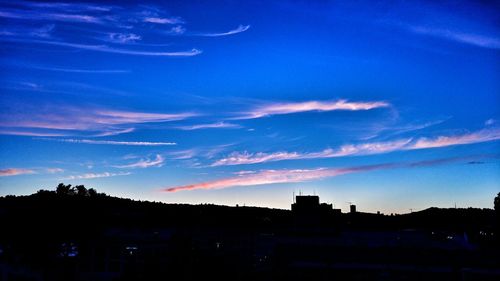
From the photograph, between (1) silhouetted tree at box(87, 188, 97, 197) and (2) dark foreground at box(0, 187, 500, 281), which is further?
(1) silhouetted tree at box(87, 188, 97, 197)

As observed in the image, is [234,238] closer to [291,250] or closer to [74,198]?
[291,250]

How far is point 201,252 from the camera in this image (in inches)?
929

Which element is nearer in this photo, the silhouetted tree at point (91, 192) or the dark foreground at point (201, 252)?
the dark foreground at point (201, 252)

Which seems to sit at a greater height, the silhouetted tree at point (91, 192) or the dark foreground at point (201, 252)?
the silhouetted tree at point (91, 192)

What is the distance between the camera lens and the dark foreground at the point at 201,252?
22375 millimetres

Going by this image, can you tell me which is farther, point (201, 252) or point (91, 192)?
point (91, 192)

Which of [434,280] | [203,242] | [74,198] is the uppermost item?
[74,198]

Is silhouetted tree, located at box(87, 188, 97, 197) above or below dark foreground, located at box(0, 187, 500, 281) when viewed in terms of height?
above

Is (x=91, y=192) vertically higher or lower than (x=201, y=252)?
higher

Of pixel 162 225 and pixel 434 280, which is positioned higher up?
pixel 162 225

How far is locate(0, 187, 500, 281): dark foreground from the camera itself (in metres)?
22.4

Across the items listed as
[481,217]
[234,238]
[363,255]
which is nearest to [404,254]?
[363,255]

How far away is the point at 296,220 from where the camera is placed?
1774 inches

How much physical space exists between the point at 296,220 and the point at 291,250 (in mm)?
18604
